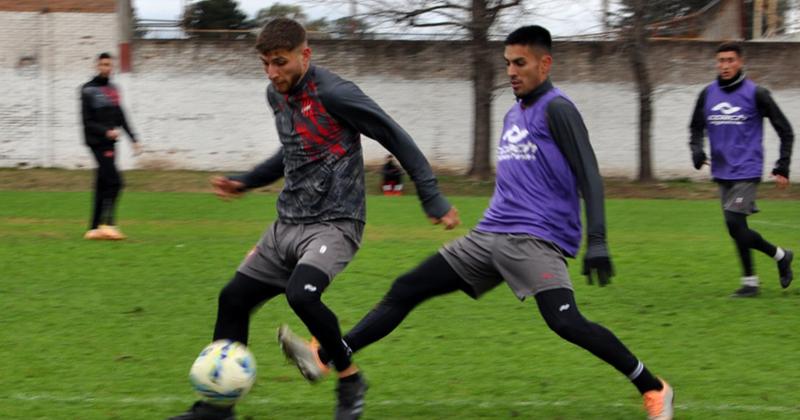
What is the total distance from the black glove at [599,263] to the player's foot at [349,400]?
1.24 m

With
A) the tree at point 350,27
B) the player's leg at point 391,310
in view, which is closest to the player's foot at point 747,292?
the player's leg at point 391,310

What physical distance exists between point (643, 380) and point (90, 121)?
8.56 m

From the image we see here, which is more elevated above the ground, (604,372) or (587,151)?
(587,151)

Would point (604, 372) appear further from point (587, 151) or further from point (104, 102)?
point (104, 102)

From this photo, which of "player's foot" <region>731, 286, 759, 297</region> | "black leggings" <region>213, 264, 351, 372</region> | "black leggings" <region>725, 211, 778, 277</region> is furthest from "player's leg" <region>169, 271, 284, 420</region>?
"player's foot" <region>731, 286, 759, 297</region>

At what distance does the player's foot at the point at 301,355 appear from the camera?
5324 millimetres

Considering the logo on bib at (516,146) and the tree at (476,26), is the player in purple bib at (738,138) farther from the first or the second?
the tree at (476,26)

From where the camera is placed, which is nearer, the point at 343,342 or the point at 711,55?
the point at 343,342

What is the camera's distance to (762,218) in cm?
1706

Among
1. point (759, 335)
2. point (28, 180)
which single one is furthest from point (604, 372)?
point (28, 180)

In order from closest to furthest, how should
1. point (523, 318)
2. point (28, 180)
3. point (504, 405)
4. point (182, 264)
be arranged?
1. point (504, 405)
2. point (523, 318)
3. point (182, 264)
4. point (28, 180)

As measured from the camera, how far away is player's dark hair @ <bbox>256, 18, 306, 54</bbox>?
5090mm

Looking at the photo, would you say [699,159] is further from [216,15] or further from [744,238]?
[216,15]

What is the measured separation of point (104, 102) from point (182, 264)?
249 cm
